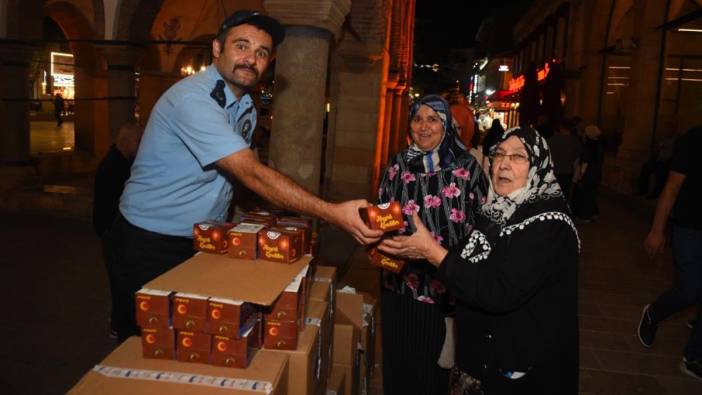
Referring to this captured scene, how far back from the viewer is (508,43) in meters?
48.7

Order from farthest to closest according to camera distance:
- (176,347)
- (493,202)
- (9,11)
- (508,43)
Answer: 1. (508,43)
2. (9,11)
3. (493,202)
4. (176,347)

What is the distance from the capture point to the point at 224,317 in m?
1.92

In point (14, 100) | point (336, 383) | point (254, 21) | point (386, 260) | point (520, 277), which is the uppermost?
point (254, 21)

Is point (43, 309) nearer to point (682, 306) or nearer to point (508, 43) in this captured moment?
point (682, 306)

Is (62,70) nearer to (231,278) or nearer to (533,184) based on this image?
(231,278)

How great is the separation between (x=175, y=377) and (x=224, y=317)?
243 mm

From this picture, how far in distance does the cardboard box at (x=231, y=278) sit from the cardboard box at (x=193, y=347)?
14 cm

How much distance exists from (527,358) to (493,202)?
0.67m

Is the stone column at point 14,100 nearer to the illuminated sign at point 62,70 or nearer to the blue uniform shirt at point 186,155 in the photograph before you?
the blue uniform shirt at point 186,155

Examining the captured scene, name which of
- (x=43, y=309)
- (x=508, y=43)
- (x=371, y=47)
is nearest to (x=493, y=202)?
(x=43, y=309)

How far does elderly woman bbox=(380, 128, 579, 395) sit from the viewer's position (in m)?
2.26

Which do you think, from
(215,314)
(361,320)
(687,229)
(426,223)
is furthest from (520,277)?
(687,229)

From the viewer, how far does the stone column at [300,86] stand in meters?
5.03

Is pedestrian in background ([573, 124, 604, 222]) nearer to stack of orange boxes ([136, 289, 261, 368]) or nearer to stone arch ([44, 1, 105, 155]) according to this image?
stack of orange boxes ([136, 289, 261, 368])
